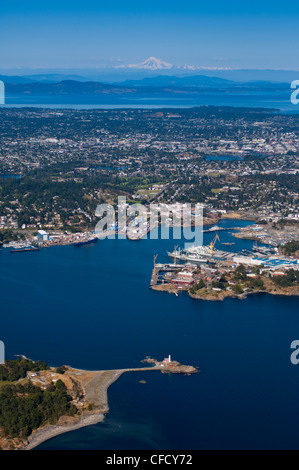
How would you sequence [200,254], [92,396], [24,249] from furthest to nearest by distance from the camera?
[24,249] → [200,254] → [92,396]

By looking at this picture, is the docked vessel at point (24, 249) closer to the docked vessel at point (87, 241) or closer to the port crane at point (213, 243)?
the docked vessel at point (87, 241)

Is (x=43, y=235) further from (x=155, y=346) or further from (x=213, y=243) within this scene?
(x=155, y=346)

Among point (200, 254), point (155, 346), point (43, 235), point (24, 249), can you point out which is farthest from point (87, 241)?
point (155, 346)

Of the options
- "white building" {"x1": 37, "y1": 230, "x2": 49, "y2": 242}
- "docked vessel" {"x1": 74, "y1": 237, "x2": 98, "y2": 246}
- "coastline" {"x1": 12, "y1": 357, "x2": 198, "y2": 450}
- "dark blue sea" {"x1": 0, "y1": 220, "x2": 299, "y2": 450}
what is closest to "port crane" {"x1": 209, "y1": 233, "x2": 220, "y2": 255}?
"dark blue sea" {"x1": 0, "y1": 220, "x2": 299, "y2": 450}

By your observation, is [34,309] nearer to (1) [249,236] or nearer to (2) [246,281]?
(2) [246,281]

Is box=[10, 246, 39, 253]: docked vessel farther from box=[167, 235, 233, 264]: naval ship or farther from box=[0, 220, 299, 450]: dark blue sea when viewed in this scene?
box=[167, 235, 233, 264]: naval ship

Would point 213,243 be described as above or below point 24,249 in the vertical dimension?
above

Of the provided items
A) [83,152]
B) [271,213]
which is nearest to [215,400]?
[271,213]

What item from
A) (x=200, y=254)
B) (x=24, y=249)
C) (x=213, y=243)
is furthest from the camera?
(x=24, y=249)

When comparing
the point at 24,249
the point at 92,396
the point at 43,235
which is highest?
the point at 43,235
